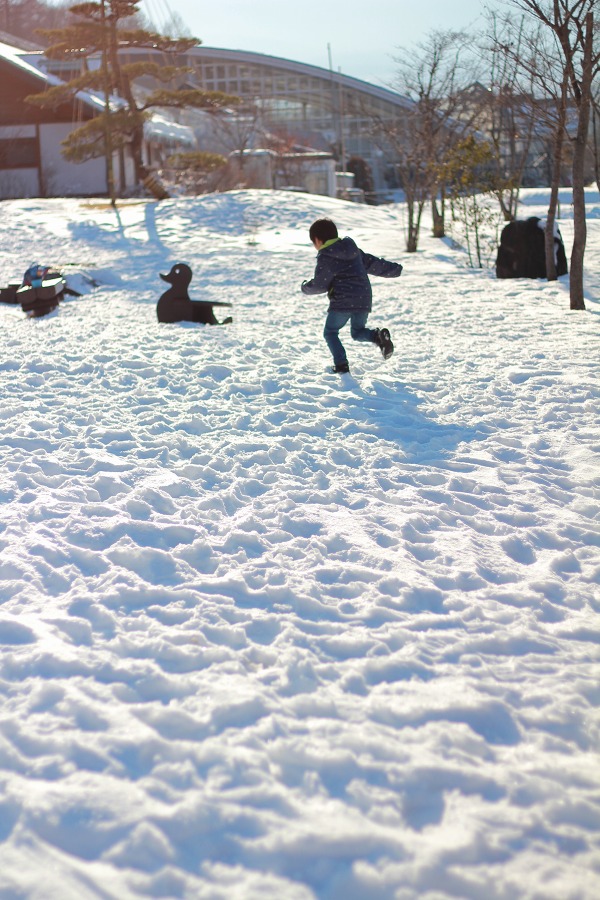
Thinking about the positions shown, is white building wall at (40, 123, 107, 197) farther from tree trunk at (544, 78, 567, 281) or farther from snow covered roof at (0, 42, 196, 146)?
tree trunk at (544, 78, 567, 281)

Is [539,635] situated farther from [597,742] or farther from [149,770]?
[149,770]

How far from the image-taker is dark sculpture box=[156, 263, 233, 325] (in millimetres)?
8492

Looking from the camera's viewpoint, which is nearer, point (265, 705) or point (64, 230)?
point (265, 705)

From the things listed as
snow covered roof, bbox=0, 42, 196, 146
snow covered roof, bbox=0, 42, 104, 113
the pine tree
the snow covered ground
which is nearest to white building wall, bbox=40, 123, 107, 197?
snow covered roof, bbox=0, 42, 104, 113

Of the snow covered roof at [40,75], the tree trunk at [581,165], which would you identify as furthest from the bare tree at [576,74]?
the snow covered roof at [40,75]

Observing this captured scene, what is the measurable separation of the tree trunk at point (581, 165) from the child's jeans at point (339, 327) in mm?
3489

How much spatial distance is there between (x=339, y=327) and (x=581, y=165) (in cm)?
407

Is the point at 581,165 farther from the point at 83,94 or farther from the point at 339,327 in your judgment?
the point at 83,94

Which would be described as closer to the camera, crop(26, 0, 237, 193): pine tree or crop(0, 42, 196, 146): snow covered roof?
crop(26, 0, 237, 193): pine tree

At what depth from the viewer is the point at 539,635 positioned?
273 centimetres

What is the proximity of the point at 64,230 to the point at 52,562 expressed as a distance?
14848mm

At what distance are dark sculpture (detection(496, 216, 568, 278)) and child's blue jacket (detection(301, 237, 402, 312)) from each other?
590 cm

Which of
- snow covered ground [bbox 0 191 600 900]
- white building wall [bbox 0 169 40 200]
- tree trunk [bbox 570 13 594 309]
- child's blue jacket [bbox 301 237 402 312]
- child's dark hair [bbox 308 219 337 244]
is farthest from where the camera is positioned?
white building wall [bbox 0 169 40 200]

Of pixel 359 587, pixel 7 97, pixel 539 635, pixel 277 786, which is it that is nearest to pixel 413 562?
pixel 359 587
